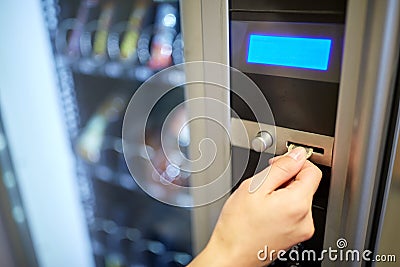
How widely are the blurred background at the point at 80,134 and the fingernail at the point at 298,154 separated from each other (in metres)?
0.42

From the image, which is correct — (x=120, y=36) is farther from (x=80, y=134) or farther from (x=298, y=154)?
(x=298, y=154)

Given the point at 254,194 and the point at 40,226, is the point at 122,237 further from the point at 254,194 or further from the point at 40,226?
the point at 254,194

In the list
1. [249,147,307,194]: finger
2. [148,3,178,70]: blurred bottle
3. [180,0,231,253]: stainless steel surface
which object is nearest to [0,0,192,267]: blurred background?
[148,3,178,70]: blurred bottle

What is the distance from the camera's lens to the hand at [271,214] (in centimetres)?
47

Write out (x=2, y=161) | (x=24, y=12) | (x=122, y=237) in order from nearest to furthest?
(x=24, y=12)
(x=2, y=161)
(x=122, y=237)

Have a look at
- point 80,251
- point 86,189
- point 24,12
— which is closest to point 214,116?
point 24,12

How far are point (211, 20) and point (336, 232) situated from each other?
1.03 feet

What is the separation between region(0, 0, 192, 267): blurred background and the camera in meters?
0.94

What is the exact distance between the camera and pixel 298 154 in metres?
0.49

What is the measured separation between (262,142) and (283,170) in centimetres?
6

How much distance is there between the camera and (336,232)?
0.51 m

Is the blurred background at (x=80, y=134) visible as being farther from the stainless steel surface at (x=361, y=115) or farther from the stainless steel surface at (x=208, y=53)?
the stainless steel surface at (x=361, y=115)

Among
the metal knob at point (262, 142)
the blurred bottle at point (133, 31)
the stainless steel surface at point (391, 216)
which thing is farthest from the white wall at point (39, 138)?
the stainless steel surface at point (391, 216)

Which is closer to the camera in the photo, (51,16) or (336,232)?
(336,232)
